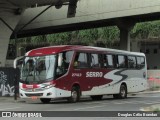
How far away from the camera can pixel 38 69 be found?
24594 millimetres

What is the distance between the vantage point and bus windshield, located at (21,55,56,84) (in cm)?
2414

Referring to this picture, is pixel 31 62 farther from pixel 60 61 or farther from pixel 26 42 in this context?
pixel 26 42

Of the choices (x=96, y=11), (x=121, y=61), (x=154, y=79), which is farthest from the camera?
(x=154, y=79)

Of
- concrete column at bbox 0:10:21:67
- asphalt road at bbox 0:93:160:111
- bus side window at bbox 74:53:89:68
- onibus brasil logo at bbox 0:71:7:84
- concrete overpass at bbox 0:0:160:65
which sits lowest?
asphalt road at bbox 0:93:160:111

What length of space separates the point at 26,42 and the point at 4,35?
196 feet

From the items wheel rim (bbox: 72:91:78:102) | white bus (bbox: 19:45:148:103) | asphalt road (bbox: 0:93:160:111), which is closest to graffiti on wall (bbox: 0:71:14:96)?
asphalt road (bbox: 0:93:160:111)

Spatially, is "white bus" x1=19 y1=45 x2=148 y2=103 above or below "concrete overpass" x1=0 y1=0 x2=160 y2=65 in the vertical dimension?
below

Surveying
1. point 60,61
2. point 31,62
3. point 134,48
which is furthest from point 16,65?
point 134,48

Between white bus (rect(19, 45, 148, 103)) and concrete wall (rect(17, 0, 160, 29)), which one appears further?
concrete wall (rect(17, 0, 160, 29))

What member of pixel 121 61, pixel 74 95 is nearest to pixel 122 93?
pixel 121 61

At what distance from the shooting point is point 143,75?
33.9 m

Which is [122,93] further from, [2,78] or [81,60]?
[2,78]

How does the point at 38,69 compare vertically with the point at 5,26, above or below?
below

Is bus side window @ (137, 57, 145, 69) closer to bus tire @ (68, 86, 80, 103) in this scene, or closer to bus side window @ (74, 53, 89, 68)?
bus side window @ (74, 53, 89, 68)
